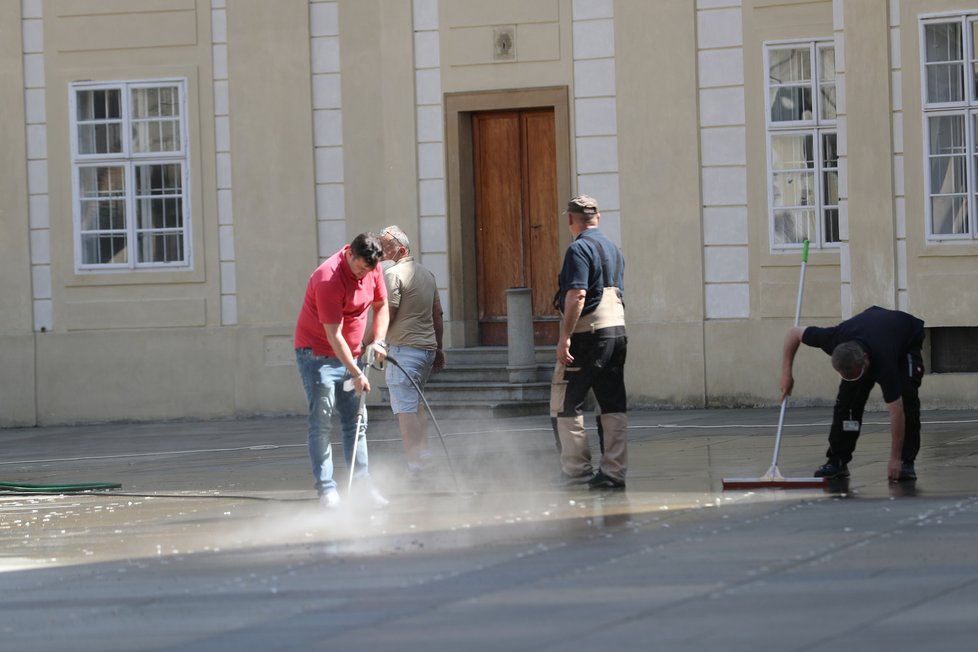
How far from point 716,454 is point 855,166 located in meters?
4.80

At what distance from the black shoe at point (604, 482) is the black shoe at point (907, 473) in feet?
5.54

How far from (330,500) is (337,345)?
96 centimetres

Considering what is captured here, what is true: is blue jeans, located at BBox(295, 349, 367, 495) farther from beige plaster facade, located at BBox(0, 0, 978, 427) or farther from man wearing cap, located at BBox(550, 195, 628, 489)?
beige plaster facade, located at BBox(0, 0, 978, 427)

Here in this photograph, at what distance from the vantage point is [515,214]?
1855 centimetres

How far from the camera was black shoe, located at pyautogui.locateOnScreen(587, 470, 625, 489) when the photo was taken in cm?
1029

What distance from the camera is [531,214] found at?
18484mm

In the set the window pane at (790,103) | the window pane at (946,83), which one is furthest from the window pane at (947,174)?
the window pane at (790,103)

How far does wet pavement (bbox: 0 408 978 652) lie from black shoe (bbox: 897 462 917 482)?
81mm

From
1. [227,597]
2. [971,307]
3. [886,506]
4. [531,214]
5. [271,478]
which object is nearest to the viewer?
[227,597]

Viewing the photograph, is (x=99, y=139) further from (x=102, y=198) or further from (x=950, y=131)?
(x=950, y=131)

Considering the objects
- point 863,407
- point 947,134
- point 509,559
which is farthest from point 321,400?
point 947,134

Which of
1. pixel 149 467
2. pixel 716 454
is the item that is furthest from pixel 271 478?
pixel 716 454

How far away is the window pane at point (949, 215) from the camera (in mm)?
15938

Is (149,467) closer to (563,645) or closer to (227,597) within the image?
(227,597)
